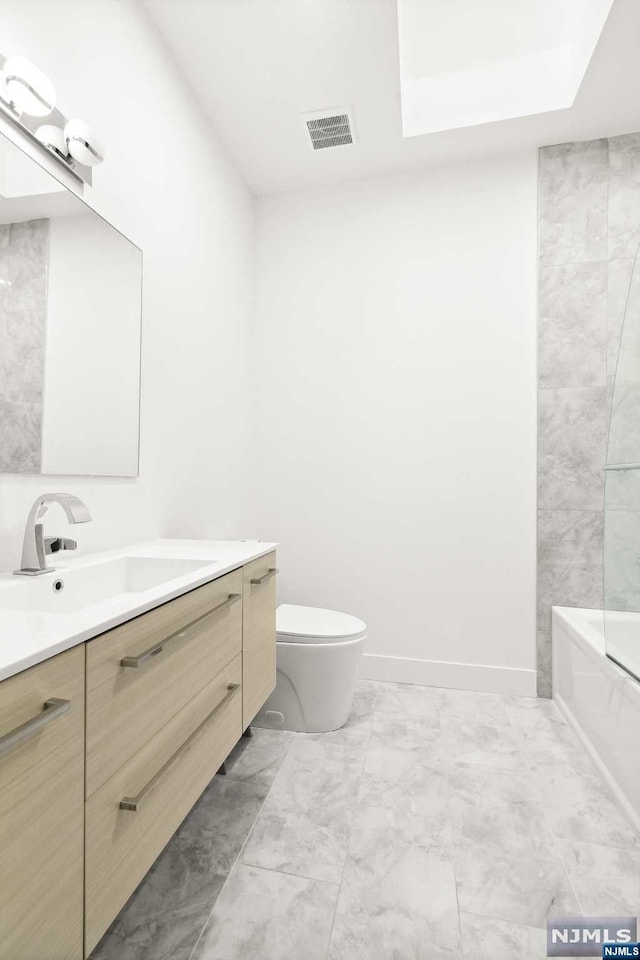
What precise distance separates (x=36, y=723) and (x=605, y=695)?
1823 mm

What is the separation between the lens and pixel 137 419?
169cm

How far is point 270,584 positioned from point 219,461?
31.9 inches

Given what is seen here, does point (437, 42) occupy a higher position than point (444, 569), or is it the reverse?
point (437, 42)

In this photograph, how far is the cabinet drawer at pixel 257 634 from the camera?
1.50m

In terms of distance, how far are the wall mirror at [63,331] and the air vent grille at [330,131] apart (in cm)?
122

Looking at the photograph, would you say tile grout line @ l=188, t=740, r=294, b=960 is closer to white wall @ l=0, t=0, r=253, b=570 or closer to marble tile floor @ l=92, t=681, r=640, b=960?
marble tile floor @ l=92, t=681, r=640, b=960

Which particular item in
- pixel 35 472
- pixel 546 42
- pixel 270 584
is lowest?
pixel 270 584

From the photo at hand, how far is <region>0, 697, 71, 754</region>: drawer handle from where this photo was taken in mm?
602

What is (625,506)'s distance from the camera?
1623mm

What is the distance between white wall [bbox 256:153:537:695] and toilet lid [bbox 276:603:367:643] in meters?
0.42

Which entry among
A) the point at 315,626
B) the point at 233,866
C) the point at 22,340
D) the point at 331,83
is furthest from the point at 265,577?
the point at 331,83

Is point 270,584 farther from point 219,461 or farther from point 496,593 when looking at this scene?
point 496,593

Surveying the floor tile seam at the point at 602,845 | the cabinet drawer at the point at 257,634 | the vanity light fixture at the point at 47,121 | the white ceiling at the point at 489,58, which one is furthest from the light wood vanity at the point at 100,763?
the white ceiling at the point at 489,58

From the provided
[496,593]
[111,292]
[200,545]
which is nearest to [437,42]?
[111,292]
